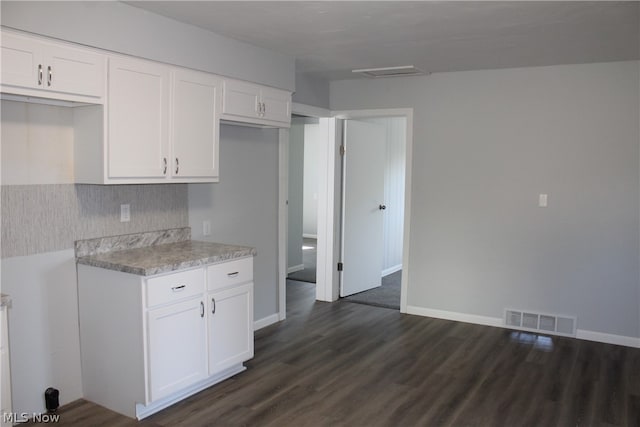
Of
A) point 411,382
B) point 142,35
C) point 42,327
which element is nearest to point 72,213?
point 42,327

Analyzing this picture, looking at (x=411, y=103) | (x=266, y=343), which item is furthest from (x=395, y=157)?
(x=266, y=343)

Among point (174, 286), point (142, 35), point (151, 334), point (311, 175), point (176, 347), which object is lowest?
point (176, 347)

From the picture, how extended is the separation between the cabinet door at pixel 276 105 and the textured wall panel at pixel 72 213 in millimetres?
897

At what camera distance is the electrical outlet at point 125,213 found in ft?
11.0

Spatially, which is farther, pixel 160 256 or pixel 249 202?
pixel 249 202

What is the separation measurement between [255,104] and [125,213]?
1.22 meters

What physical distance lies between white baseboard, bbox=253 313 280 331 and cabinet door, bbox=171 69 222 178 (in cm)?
156

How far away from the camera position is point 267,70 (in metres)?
3.95

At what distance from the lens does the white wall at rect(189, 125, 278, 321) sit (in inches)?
159

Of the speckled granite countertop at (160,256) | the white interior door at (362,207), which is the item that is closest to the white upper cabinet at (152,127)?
the speckled granite countertop at (160,256)

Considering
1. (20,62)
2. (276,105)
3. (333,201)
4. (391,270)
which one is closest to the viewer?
(20,62)

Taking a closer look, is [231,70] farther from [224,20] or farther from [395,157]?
[395,157]

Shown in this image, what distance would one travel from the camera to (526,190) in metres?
4.59

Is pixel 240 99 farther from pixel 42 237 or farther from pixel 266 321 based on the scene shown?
pixel 266 321
